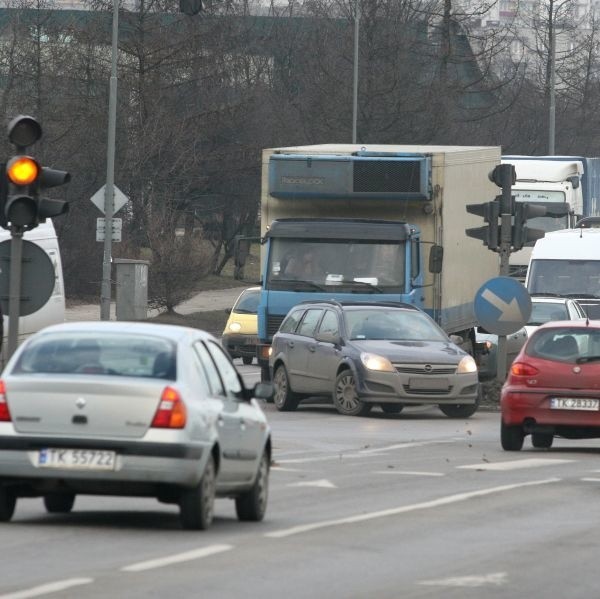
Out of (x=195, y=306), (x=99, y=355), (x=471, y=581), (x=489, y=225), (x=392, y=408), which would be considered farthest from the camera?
(x=195, y=306)

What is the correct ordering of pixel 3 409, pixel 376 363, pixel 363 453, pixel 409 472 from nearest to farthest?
1. pixel 3 409
2. pixel 409 472
3. pixel 363 453
4. pixel 376 363

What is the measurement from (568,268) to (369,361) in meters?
12.0

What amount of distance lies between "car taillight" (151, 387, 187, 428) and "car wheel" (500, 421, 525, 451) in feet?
29.2

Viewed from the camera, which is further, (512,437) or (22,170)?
(512,437)

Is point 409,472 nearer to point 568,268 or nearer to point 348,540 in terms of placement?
point 348,540

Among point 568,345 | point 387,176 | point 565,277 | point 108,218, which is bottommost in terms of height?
point 568,345

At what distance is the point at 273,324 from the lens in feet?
91.7

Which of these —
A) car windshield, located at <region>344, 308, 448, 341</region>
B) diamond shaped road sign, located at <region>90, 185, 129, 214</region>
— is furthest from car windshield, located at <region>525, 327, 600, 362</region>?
diamond shaped road sign, located at <region>90, 185, 129, 214</region>

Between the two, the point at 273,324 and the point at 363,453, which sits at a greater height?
the point at 273,324

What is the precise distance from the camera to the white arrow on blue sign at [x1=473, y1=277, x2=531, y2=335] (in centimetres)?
2595

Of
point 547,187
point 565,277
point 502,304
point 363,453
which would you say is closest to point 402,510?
point 363,453

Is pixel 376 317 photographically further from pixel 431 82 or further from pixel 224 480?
pixel 431 82

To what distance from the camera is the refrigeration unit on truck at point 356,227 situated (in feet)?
89.9

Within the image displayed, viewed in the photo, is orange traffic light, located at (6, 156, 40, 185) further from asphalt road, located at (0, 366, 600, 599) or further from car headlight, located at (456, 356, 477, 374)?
car headlight, located at (456, 356, 477, 374)
